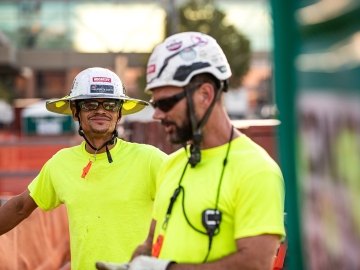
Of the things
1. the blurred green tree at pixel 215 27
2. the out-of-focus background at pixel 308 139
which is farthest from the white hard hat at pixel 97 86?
the blurred green tree at pixel 215 27

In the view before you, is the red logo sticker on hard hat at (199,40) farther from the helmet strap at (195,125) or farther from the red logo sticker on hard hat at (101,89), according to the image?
the red logo sticker on hard hat at (101,89)

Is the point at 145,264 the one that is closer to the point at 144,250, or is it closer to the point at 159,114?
the point at 144,250

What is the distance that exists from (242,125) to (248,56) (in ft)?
143

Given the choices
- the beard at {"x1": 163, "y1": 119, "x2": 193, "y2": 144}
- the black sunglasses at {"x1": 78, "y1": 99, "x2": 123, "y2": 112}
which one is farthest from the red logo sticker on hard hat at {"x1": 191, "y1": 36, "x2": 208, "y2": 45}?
the black sunglasses at {"x1": 78, "y1": 99, "x2": 123, "y2": 112}

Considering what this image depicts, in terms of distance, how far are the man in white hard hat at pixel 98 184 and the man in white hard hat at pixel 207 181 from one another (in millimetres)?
1635

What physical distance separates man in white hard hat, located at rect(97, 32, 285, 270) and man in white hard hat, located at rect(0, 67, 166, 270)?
64.4 inches

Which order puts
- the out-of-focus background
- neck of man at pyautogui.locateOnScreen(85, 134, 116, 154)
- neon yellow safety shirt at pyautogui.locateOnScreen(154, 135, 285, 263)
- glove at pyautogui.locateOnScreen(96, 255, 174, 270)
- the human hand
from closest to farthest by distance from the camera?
the out-of-focus background < neon yellow safety shirt at pyautogui.locateOnScreen(154, 135, 285, 263) < glove at pyautogui.locateOnScreen(96, 255, 174, 270) < the human hand < neck of man at pyautogui.locateOnScreen(85, 134, 116, 154)

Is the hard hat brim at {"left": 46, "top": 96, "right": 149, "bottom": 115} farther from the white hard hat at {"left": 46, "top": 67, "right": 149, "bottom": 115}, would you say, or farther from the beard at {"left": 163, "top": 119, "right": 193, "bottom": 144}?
the beard at {"left": 163, "top": 119, "right": 193, "bottom": 144}

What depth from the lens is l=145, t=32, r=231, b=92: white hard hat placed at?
3.04 metres

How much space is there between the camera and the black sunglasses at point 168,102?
3.07 meters

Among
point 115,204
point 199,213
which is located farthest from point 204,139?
point 115,204

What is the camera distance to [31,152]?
76.5 ft

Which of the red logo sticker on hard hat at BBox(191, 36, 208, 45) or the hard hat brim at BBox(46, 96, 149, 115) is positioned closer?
the red logo sticker on hard hat at BBox(191, 36, 208, 45)

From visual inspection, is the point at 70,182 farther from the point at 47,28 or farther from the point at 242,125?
the point at 47,28
